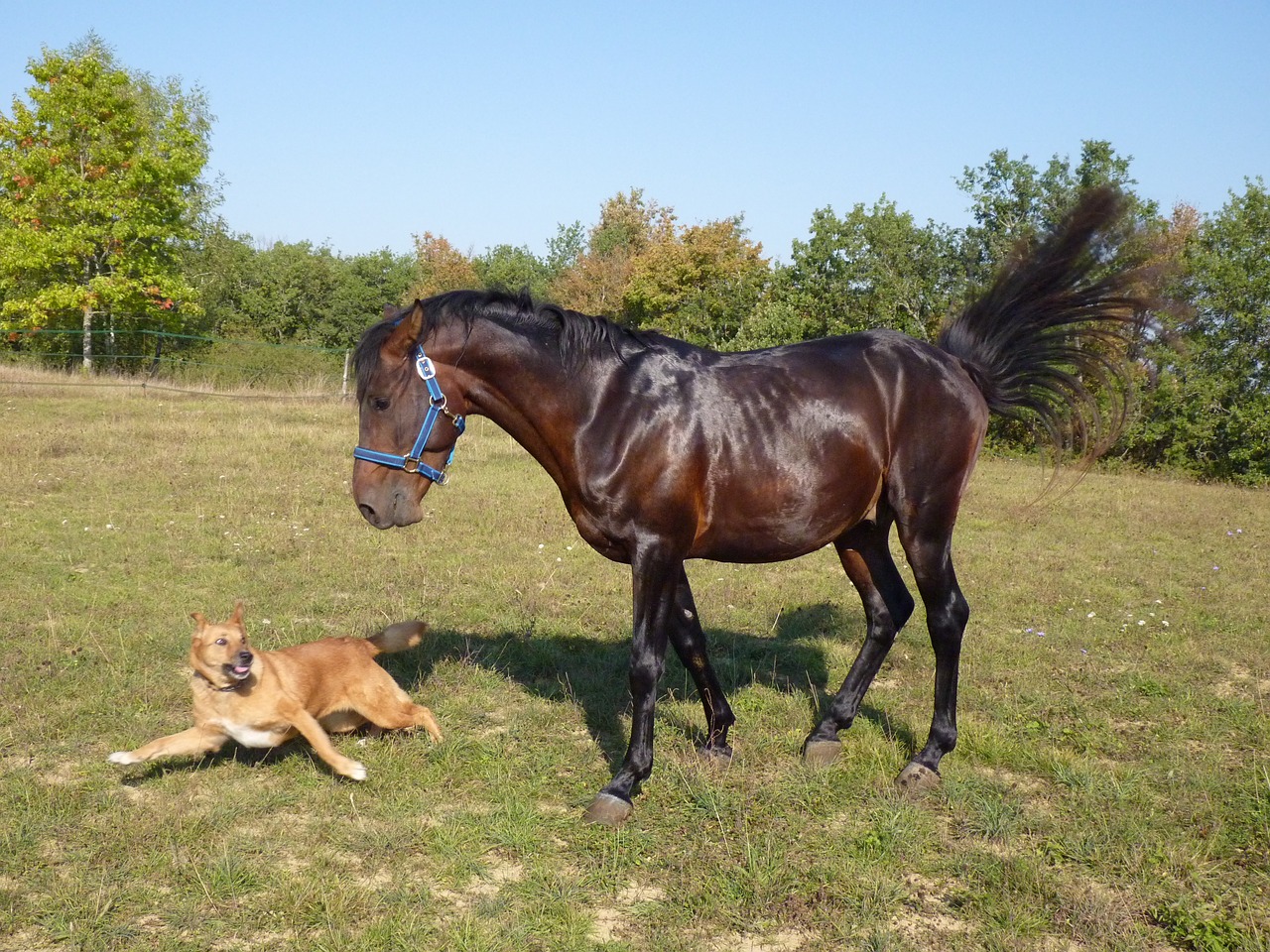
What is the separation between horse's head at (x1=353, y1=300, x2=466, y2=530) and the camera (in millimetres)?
4836

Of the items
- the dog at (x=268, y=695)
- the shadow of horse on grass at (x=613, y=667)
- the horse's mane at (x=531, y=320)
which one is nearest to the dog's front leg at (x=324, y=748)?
the dog at (x=268, y=695)

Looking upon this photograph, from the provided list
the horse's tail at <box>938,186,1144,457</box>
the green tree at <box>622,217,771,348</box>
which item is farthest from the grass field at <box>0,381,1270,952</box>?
the green tree at <box>622,217,771,348</box>

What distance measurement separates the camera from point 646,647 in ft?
16.0

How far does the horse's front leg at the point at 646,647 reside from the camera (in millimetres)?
4875

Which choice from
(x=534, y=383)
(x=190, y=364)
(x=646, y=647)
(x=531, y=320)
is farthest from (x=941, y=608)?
(x=190, y=364)

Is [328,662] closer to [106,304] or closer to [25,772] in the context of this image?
[25,772]

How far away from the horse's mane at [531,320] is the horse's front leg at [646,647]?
3.73 ft

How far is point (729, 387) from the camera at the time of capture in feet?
17.1

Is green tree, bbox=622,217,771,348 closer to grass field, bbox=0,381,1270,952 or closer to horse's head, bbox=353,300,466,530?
grass field, bbox=0,381,1270,952

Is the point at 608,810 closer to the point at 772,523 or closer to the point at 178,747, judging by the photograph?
the point at 772,523

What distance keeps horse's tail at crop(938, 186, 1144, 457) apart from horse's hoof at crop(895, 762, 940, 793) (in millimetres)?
2178

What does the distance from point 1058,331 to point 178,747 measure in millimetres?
5415

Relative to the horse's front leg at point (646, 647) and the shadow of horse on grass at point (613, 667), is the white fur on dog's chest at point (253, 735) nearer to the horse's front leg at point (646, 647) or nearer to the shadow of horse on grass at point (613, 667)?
the shadow of horse on grass at point (613, 667)

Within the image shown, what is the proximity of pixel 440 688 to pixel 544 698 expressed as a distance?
0.68 metres
